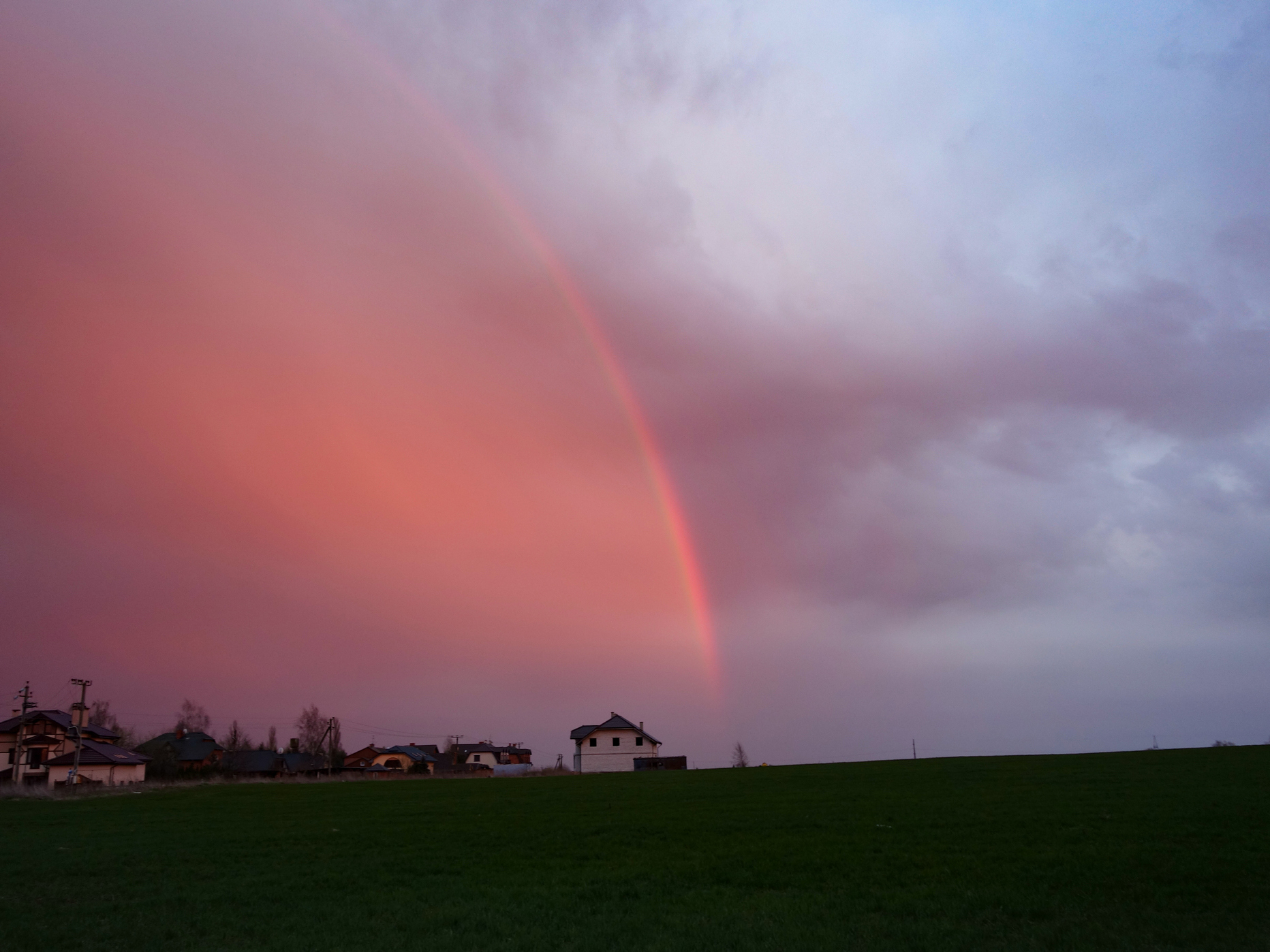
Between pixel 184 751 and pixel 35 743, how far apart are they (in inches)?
1437

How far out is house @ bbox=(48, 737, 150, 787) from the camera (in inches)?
3767

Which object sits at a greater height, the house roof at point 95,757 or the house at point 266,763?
the house roof at point 95,757

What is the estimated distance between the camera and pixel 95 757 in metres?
96.9

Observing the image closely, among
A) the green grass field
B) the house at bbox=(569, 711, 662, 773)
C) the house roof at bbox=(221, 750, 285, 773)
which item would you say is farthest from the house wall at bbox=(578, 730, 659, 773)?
the green grass field

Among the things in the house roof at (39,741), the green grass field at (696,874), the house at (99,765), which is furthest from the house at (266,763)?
the green grass field at (696,874)

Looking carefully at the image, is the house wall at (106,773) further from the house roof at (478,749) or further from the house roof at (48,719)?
the house roof at (478,749)

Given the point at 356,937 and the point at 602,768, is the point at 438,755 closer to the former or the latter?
the point at 602,768

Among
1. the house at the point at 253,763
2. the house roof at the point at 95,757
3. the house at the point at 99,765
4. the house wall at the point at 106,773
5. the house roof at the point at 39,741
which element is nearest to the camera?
the house wall at the point at 106,773

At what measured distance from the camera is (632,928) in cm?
1446

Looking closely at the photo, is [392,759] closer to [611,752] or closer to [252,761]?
[252,761]

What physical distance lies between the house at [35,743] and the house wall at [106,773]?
64 cm

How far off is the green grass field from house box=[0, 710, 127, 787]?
73.3 m

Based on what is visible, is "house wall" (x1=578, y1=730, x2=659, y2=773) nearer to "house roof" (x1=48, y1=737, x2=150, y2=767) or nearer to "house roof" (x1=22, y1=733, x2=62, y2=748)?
"house roof" (x1=48, y1=737, x2=150, y2=767)

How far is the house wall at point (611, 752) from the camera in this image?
352ft
